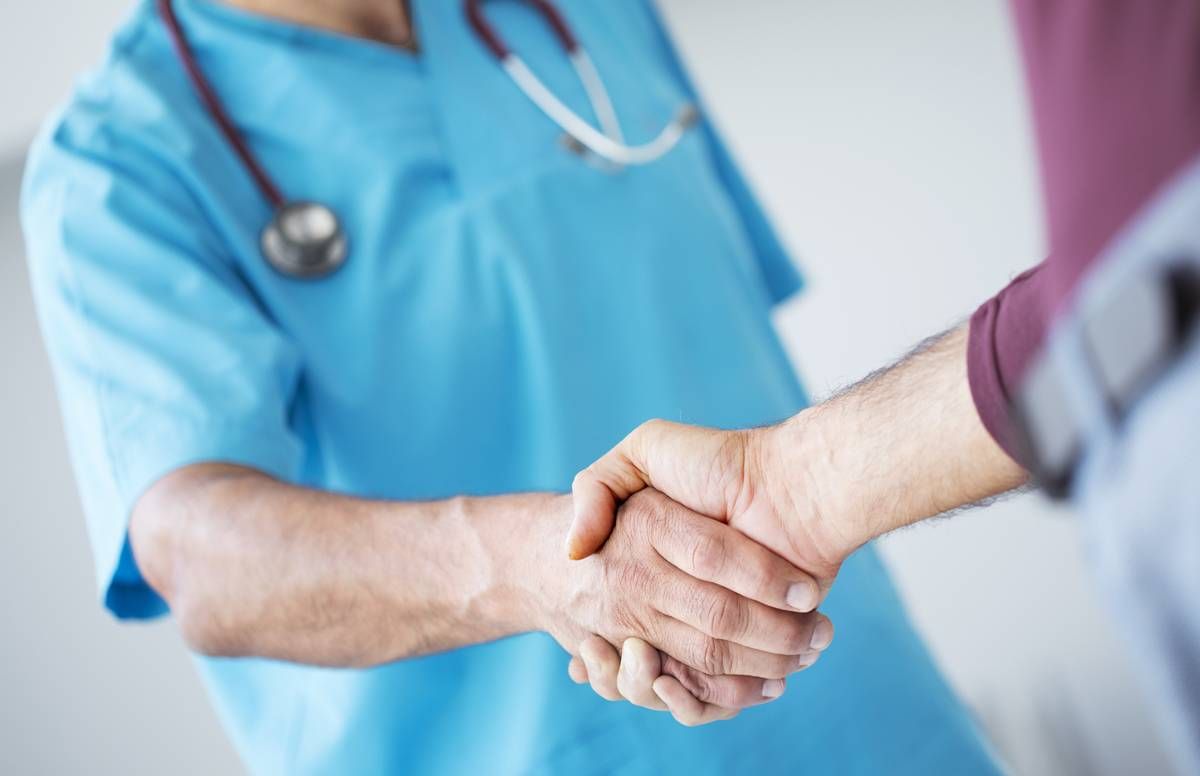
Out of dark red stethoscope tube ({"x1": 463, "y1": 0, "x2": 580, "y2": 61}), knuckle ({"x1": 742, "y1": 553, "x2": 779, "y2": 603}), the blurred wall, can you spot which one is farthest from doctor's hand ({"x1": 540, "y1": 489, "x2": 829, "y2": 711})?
the blurred wall


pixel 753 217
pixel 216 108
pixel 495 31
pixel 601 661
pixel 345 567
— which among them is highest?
pixel 216 108

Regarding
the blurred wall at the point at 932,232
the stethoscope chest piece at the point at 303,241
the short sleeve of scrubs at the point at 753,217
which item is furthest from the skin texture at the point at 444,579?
the blurred wall at the point at 932,232

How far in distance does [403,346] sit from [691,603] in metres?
0.32

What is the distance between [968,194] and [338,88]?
1.25 meters

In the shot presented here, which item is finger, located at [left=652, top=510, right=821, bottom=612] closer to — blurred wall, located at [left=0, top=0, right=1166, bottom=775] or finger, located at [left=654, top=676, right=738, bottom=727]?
finger, located at [left=654, top=676, right=738, bottom=727]

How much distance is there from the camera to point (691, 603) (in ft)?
2.11

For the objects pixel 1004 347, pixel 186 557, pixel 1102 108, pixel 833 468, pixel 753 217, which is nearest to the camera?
pixel 1102 108

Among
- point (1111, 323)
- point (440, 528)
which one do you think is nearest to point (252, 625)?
point (440, 528)

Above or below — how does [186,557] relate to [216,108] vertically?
below

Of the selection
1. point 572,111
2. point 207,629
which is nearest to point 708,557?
point 207,629

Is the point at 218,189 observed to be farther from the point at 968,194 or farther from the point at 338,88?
the point at 968,194

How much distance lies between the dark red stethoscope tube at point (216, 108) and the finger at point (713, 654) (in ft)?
1.43

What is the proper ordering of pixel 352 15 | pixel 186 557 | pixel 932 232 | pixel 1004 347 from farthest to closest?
pixel 932 232
pixel 352 15
pixel 186 557
pixel 1004 347

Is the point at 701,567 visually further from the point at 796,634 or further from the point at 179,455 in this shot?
the point at 179,455
